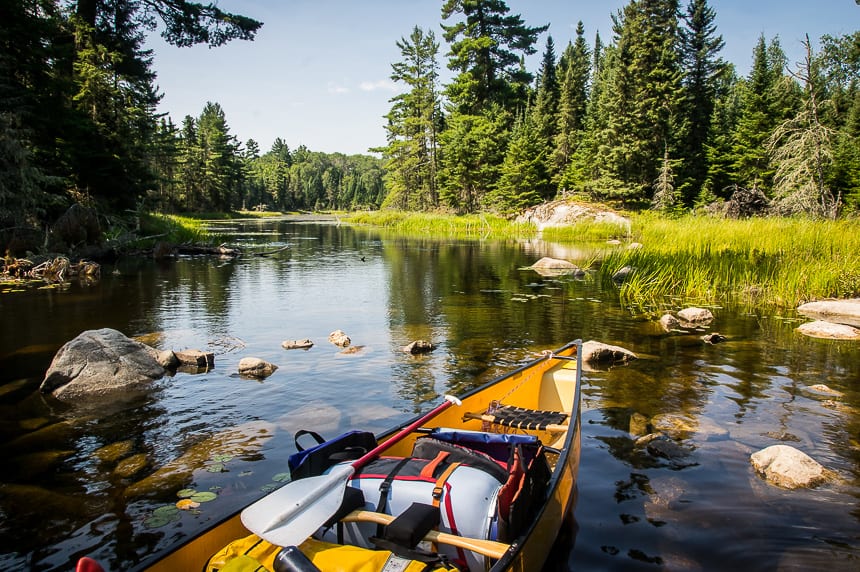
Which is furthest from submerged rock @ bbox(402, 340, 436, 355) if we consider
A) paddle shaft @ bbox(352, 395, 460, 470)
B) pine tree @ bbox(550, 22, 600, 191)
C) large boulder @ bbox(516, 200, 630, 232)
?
pine tree @ bbox(550, 22, 600, 191)

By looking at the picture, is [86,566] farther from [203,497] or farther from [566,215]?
→ [566,215]

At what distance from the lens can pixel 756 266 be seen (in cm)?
1420

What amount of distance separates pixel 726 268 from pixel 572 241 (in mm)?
21103

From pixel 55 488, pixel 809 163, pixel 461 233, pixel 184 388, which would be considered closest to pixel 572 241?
pixel 461 233

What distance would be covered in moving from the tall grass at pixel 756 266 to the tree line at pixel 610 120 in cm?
1914

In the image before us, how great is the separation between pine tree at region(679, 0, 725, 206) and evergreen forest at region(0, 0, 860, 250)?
0.18 metres

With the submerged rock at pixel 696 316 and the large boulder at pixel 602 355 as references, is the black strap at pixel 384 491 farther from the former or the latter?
the submerged rock at pixel 696 316

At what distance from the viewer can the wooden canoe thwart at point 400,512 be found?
9.34 ft

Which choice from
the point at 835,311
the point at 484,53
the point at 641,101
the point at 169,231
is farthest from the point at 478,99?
the point at 835,311

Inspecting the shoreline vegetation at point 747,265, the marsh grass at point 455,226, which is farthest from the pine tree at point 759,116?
the shoreline vegetation at point 747,265

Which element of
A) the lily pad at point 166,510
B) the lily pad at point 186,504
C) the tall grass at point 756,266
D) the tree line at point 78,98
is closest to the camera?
the lily pad at point 166,510

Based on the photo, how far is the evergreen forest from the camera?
2114 centimetres

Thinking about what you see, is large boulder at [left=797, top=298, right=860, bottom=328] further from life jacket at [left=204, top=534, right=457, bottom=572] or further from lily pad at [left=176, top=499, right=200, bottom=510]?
lily pad at [left=176, top=499, right=200, bottom=510]

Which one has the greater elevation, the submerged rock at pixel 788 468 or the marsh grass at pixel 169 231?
the marsh grass at pixel 169 231
